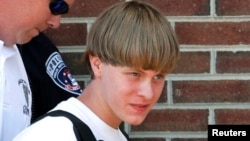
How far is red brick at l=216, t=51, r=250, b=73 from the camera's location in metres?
2.41

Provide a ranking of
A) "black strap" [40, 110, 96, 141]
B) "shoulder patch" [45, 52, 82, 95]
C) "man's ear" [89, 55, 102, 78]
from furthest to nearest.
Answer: "shoulder patch" [45, 52, 82, 95] → "man's ear" [89, 55, 102, 78] → "black strap" [40, 110, 96, 141]

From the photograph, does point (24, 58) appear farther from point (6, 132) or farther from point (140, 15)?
point (140, 15)

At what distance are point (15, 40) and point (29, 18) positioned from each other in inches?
3.0

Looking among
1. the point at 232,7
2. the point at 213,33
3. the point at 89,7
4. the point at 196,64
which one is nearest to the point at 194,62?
the point at 196,64

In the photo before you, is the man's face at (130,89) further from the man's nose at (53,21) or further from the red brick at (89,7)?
the red brick at (89,7)

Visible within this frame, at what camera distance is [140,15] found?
1.87 meters

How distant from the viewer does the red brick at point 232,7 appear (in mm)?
2391

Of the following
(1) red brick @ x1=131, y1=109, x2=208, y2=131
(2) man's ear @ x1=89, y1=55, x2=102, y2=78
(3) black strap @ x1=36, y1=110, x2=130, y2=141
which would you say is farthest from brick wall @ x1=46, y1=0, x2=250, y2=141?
(3) black strap @ x1=36, y1=110, x2=130, y2=141

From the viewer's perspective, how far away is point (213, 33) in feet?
7.89

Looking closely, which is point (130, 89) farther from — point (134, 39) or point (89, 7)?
point (89, 7)

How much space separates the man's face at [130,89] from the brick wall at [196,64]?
1.84 ft

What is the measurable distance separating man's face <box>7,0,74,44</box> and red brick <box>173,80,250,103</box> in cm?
66

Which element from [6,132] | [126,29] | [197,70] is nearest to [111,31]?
[126,29]

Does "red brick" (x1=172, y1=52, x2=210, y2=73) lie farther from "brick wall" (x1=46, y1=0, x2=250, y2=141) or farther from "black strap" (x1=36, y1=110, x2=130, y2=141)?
"black strap" (x1=36, y1=110, x2=130, y2=141)
